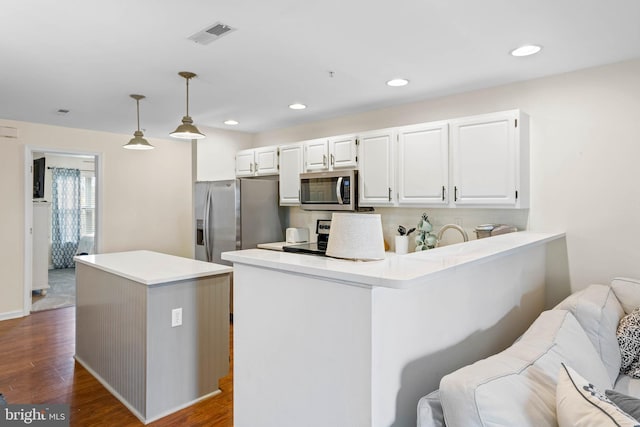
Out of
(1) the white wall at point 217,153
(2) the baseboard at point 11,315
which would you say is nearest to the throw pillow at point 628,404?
(1) the white wall at point 217,153

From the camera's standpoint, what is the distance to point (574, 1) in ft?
6.10

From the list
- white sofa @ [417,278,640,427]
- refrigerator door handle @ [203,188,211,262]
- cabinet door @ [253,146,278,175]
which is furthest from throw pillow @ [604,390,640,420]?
refrigerator door handle @ [203,188,211,262]

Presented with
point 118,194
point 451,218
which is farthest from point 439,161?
point 118,194

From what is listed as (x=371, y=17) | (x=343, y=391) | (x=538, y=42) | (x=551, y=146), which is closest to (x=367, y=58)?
(x=371, y=17)

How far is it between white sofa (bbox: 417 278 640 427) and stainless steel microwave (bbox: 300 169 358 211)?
223cm

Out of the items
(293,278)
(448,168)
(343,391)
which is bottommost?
(343,391)

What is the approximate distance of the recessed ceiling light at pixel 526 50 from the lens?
238 cm

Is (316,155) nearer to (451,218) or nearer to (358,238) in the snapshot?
(451,218)

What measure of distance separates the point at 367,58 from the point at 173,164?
4.33 metres

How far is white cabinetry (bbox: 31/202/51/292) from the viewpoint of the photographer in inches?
214

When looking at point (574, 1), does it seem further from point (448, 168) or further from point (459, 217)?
point (459, 217)

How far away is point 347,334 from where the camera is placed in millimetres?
1187

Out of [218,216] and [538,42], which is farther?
[218,216]

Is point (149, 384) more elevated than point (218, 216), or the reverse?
point (218, 216)
